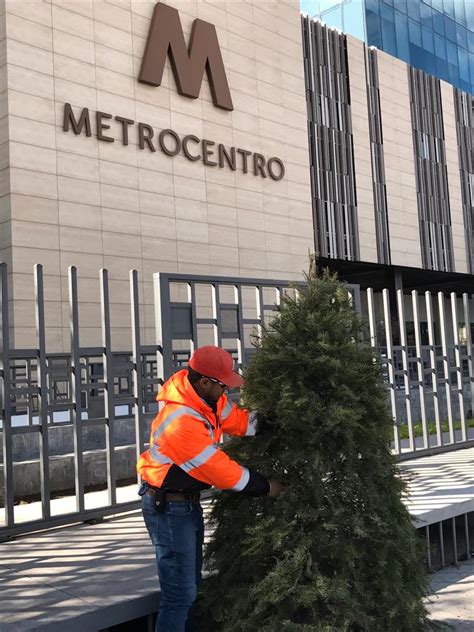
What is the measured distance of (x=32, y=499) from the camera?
905cm

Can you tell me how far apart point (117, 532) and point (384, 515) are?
310 cm

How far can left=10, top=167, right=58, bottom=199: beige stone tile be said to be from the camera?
1955 centimetres

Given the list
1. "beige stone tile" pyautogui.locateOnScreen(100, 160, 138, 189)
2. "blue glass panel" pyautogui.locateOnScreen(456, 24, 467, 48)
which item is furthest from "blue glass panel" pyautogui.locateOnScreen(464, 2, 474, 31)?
"beige stone tile" pyautogui.locateOnScreen(100, 160, 138, 189)

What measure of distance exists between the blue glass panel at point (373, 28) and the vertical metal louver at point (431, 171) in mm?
2311

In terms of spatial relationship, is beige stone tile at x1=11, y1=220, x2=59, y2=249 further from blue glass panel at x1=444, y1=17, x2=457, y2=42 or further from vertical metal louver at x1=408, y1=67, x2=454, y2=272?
blue glass panel at x1=444, y1=17, x2=457, y2=42

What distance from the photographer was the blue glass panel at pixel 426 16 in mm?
31891

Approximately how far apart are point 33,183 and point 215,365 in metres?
17.9

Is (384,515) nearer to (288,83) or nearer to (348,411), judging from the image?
(348,411)

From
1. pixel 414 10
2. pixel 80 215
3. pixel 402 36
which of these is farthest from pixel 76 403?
pixel 414 10

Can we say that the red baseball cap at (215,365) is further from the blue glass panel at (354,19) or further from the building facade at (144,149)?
the blue glass panel at (354,19)

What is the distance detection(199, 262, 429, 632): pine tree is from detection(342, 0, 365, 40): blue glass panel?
29.7 m

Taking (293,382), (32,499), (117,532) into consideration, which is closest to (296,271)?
(32,499)

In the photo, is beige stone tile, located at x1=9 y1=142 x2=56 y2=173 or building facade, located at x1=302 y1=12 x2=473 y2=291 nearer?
beige stone tile, located at x1=9 y1=142 x2=56 y2=173

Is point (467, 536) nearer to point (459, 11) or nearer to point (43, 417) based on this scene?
point (43, 417)
